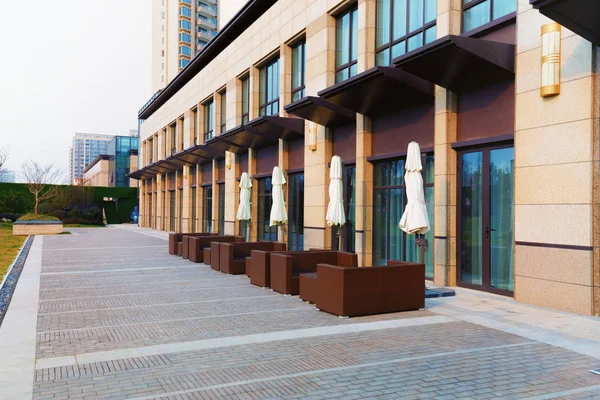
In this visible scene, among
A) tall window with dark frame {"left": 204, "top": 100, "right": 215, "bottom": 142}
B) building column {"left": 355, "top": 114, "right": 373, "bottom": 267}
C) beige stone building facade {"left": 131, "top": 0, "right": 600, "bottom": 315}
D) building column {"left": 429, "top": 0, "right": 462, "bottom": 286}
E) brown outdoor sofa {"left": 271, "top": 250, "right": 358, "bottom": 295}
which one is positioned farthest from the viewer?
tall window with dark frame {"left": 204, "top": 100, "right": 215, "bottom": 142}

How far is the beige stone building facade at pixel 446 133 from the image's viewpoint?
8430mm

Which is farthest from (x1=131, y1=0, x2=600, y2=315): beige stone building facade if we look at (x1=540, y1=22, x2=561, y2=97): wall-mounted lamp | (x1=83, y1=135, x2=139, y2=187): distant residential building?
(x1=83, y1=135, x2=139, y2=187): distant residential building

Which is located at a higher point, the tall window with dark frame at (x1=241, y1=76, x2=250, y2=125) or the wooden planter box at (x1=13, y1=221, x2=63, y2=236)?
the tall window with dark frame at (x1=241, y1=76, x2=250, y2=125)

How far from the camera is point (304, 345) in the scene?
254 inches

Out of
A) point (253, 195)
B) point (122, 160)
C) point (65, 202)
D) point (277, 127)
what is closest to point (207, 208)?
point (253, 195)

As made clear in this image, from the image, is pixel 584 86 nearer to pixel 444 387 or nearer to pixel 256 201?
pixel 444 387

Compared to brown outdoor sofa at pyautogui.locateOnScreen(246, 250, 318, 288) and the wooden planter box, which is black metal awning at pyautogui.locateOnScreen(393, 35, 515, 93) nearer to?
brown outdoor sofa at pyautogui.locateOnScreen(246, 250, 318, 288)

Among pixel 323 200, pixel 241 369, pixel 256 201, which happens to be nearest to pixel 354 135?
pixel 323 200

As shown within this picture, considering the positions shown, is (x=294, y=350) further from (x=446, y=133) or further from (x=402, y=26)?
(x=402, y=26)

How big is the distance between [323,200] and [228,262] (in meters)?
3.91

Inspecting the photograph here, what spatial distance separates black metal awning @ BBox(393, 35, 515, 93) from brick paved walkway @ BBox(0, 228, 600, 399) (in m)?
4.35

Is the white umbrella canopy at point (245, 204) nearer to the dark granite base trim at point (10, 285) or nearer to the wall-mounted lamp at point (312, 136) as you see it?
the wall-mounted lamp at point (312, 136)

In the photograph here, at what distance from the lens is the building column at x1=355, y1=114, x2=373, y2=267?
45.8 ft

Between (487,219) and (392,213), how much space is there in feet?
10.7
